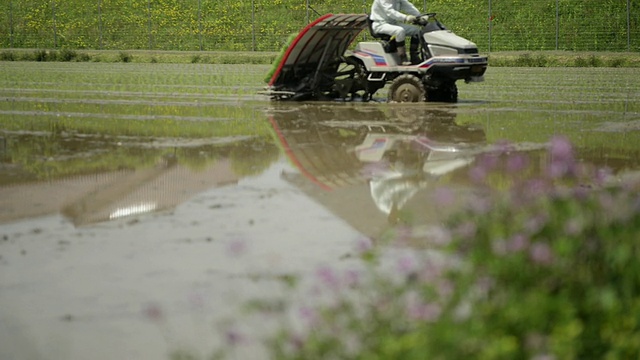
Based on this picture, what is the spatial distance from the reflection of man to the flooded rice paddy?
87cm

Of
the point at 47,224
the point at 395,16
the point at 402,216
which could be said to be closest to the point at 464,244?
the point at 402,216

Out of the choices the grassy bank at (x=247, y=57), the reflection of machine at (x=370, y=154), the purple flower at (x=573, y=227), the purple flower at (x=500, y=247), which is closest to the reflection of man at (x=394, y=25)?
the reflection of machine at (x=370, y=154)

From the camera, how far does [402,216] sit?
8.04 m

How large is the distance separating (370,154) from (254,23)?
1128 inches

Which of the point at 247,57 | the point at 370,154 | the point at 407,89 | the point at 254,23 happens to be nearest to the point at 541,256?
the point at 370,154

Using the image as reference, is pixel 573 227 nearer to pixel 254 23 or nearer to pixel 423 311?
pixel 423 311

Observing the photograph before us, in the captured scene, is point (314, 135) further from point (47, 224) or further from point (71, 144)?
point (47, 224)

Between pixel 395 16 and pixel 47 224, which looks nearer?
pixel 47 224

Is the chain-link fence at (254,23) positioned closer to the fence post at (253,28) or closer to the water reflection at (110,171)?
the fence post at (253,28)

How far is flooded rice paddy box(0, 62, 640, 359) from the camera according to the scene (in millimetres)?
5719

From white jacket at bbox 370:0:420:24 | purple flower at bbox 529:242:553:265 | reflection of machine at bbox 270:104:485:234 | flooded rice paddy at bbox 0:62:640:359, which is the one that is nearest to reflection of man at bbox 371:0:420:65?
white jacket at bbox 370:0:420:24

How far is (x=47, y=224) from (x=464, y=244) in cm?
369

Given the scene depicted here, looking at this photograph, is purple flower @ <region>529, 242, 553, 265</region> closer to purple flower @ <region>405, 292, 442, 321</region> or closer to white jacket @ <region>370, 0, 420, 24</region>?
purple flower @ <region>405, 292, 442, 321</region>

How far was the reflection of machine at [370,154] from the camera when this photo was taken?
8.68 metres
